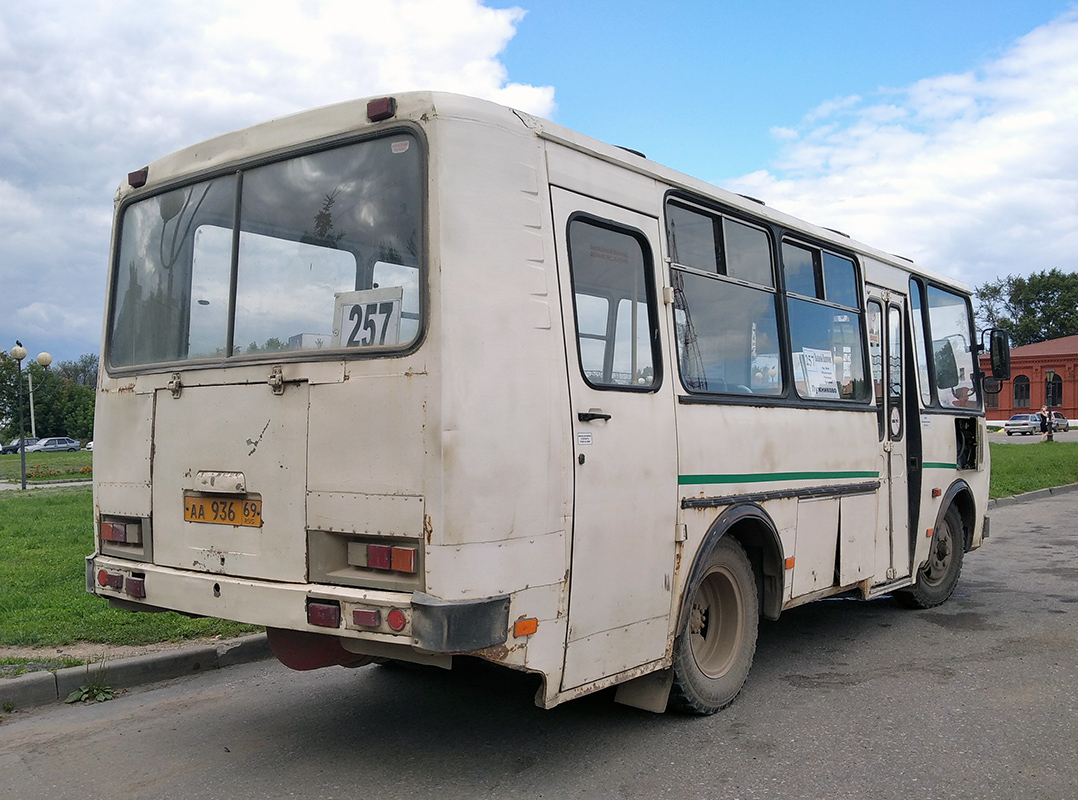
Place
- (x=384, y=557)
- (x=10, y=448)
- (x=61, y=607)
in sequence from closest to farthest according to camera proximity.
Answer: (x=384, y=557), (x=61, y=607), (x=10, y=448)

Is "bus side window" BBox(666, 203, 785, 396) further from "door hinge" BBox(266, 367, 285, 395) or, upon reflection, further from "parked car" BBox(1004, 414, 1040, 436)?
"parked car" BBox(1004, 414, 1040, 436)

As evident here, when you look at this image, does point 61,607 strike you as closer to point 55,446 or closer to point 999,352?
point 999,352

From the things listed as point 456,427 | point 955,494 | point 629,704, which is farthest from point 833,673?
point 456,427

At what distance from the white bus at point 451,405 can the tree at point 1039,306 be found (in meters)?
85.5

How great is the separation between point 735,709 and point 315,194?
3604mm

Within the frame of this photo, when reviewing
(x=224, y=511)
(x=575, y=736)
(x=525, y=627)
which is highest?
(x=224, y=511)

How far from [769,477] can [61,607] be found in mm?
5565

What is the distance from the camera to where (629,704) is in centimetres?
496

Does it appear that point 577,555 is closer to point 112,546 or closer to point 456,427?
point 456,427

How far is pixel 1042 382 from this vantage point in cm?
6556

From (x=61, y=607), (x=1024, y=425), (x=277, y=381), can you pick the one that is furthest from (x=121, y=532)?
(x=1024, y=425)

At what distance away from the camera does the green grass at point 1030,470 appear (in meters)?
18.7

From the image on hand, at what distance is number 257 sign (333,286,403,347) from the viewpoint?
3.96m

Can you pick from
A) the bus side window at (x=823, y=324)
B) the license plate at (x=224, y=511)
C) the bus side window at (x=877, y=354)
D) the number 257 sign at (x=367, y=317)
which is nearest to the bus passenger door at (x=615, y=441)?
the number 257 sign at (x=367, y=317)
